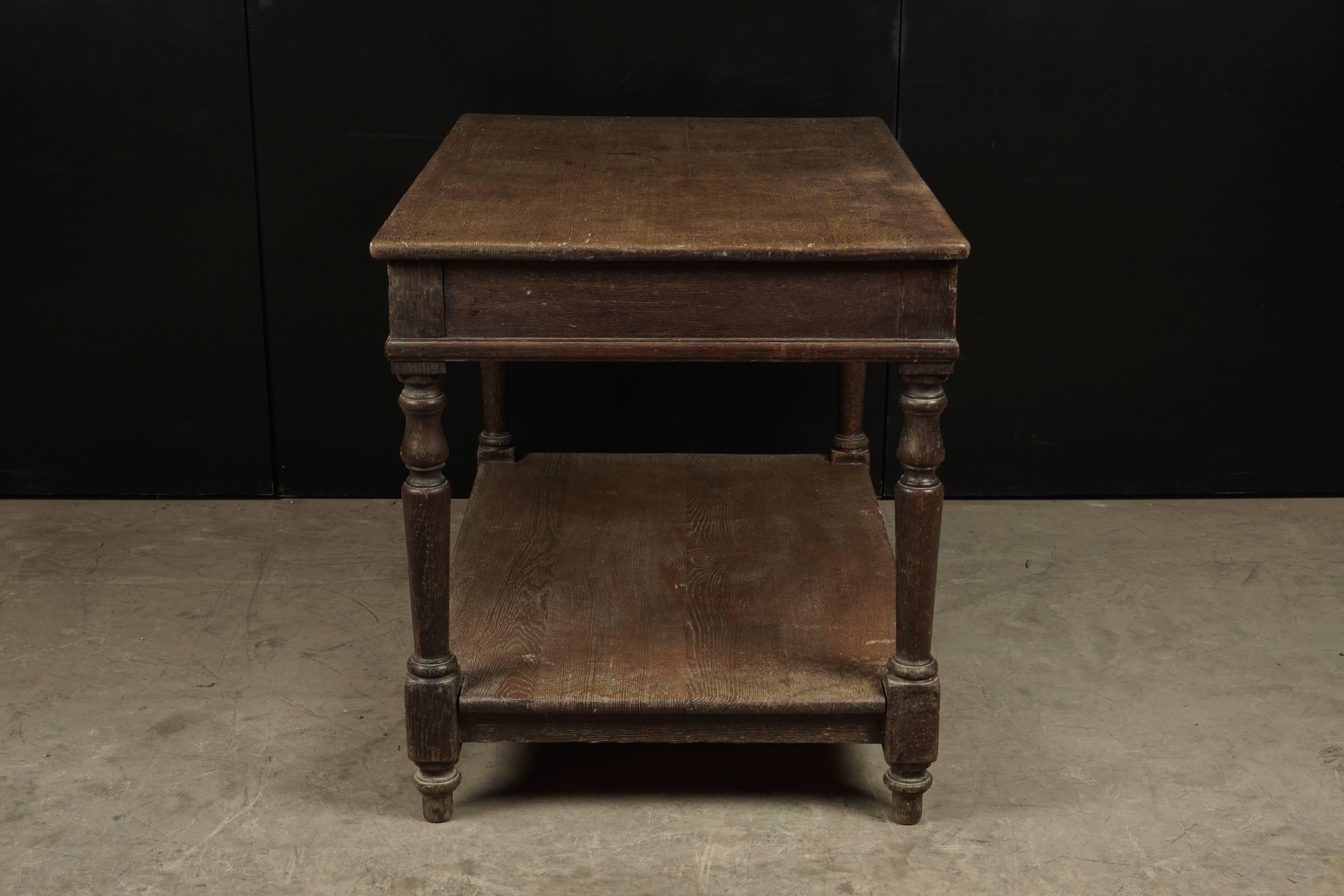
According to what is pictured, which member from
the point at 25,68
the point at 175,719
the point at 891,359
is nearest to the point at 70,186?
the point at 25,68

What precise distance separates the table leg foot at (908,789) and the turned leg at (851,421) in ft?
3.24

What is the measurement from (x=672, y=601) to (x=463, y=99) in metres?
1.50

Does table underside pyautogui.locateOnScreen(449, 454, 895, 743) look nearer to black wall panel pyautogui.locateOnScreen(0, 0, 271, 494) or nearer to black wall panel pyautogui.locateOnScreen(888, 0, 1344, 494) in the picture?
black wall panel pyautogui.locateOnScreen(888, 0, 1344, 494)

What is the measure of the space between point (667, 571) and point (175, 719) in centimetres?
95

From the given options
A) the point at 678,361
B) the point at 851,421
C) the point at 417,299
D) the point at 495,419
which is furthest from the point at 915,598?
the point at 495,419

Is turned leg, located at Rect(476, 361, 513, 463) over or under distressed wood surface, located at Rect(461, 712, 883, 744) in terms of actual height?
over

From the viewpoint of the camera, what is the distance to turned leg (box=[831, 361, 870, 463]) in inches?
130

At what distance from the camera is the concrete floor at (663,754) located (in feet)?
7.68

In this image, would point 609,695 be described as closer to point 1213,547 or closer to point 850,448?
point 850,448

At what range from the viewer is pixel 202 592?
3.29m

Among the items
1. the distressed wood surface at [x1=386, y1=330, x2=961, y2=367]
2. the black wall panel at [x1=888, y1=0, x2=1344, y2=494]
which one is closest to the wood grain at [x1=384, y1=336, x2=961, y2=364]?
the distressed wood surface at [x1=386, y1=330, x2=961, y2=367]

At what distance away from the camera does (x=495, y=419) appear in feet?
11.0

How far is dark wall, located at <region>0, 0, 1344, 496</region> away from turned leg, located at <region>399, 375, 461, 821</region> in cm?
147

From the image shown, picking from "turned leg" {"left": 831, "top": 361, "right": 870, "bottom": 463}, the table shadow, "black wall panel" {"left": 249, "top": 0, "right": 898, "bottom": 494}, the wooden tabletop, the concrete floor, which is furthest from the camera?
"black wall panel" {"left": 249, "top": 0, "right": 898, "bottom": 494}
